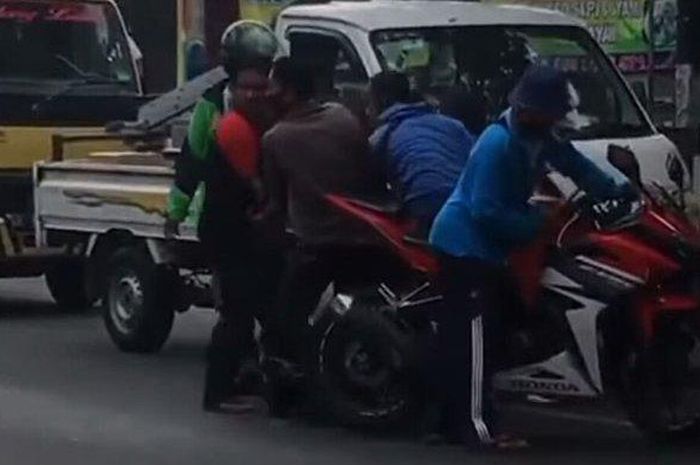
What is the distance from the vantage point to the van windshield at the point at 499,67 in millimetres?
13586

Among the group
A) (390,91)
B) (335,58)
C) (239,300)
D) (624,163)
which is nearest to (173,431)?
(239,300)

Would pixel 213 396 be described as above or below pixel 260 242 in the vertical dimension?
below

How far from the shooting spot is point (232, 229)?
36.9ft

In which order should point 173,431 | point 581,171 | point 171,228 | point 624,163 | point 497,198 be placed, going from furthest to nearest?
point 171,228, point 173,431, point 624,163, point 581,171, point 497,198

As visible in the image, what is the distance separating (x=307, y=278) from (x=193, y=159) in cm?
104

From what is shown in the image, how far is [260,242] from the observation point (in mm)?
11281

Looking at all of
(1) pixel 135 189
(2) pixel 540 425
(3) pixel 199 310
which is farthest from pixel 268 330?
(3) pixel 199 310

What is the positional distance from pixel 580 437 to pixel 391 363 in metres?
1.04

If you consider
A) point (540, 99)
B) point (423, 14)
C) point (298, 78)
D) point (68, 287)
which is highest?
point (540, 99)

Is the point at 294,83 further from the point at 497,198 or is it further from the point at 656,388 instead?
the point at 656,388

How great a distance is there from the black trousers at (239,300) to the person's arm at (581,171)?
5.85 ft

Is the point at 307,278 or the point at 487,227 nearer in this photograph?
the point at 487,227

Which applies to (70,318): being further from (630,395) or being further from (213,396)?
(630,395)

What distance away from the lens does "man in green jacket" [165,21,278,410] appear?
37.0ft
